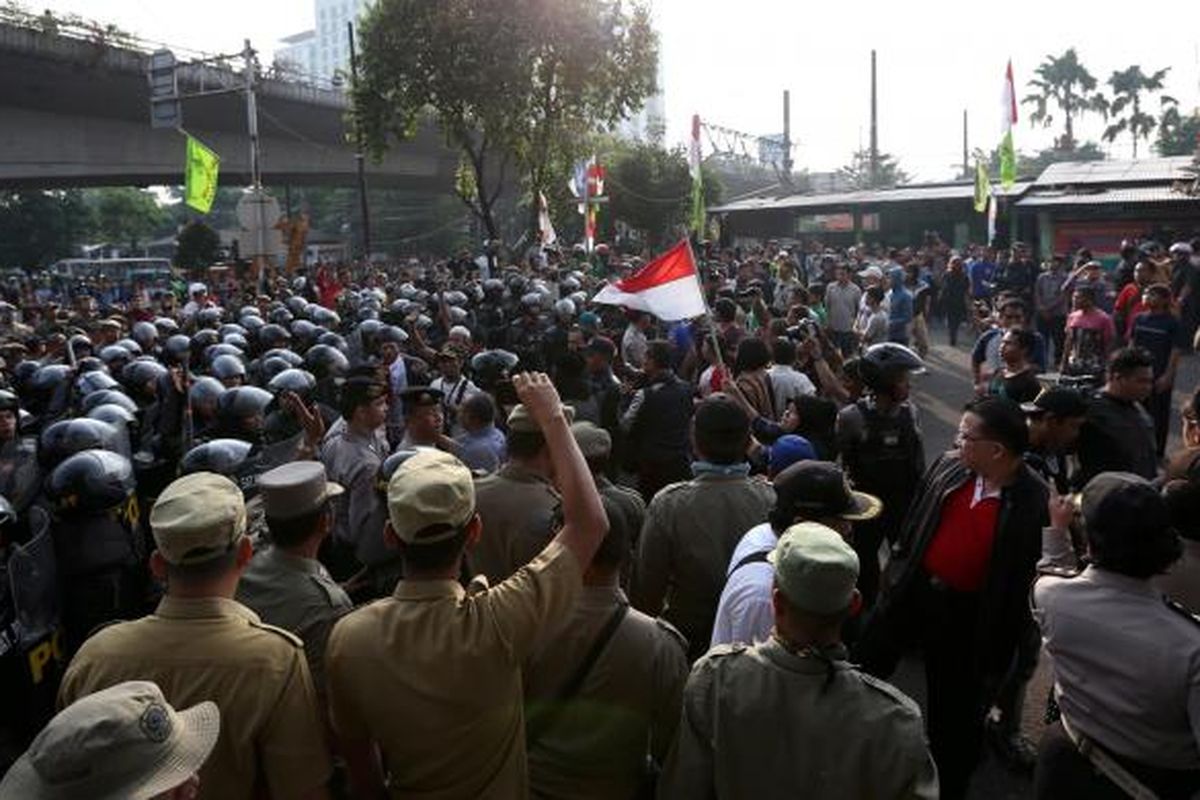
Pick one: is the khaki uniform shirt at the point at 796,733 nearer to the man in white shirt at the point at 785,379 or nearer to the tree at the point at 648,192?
the man in white shirt at the point at 785,379

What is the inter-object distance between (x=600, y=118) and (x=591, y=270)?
8.51 meters

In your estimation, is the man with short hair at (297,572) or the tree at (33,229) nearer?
the man with short hair at (297,572)

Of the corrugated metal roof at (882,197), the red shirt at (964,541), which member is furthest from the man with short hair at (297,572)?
the corrugated metal roof at (882,197)

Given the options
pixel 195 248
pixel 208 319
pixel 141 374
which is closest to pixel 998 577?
pixel 141 374

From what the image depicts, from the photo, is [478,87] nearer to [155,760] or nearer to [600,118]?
[600,118]

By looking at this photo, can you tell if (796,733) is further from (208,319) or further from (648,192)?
Answer: (648,192)

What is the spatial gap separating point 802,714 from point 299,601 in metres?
1.60

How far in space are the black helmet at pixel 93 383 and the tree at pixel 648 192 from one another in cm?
3594

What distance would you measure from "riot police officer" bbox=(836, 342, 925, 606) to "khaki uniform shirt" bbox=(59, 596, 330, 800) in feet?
11.5

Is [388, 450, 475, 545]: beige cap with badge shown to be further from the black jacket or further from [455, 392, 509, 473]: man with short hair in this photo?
[455, 392, 509, 473]: man with short hair

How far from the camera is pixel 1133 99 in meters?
73.9

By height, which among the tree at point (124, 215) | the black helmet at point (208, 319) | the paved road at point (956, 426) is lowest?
the paved road at point (956, 426)

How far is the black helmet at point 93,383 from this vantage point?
26.1ft

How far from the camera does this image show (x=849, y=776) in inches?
88.7
